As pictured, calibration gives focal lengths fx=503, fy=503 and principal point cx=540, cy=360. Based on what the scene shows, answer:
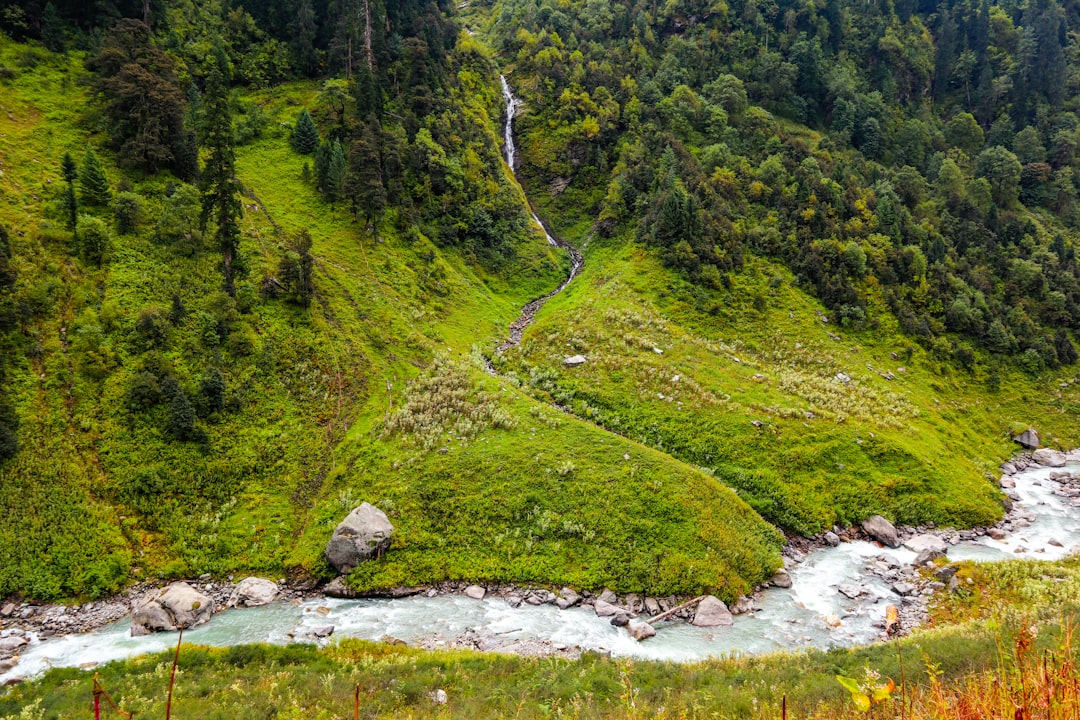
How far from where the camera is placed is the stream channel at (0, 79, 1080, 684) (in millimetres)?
23595

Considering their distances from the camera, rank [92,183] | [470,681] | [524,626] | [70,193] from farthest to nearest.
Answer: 1. [92,183]
2. [70,193]
3. [524,626]
4. [470,681]

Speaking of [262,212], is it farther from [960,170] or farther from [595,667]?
[960,170]

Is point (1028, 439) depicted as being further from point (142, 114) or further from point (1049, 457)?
point (142, 114)

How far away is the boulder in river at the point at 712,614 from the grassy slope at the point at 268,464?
1.19 m

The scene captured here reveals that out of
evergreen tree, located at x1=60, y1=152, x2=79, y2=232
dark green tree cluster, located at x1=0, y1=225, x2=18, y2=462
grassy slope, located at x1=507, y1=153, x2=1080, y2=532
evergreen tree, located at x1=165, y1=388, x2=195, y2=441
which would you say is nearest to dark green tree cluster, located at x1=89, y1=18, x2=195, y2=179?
evergreen tree, located at x1=60, y1=152, x2=79, y2=232

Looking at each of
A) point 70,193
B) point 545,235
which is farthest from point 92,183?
point 545,235

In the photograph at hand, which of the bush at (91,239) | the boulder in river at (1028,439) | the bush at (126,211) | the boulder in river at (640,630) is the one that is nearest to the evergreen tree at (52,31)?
the bush at (126,211)

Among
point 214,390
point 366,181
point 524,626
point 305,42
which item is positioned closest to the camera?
point 524,626

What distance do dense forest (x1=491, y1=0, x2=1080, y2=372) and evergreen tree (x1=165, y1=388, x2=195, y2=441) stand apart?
172 ft

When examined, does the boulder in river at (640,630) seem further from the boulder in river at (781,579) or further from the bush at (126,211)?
the bush at (126,211)

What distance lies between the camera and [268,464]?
3497 centimetres

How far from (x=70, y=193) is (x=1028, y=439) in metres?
89.9

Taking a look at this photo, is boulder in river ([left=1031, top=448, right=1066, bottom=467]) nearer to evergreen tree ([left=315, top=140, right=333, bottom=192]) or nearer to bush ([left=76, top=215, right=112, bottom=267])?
evergreen tree ([left=315, top=140, right=333, bottom=192])

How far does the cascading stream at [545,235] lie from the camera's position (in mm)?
59812
